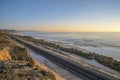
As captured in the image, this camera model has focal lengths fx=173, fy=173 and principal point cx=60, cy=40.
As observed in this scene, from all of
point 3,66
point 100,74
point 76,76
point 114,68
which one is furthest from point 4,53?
point 114,68

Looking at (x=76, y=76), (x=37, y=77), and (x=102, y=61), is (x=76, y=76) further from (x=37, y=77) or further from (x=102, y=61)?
(x=102, y=61)

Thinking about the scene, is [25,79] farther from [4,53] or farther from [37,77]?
[4,53]

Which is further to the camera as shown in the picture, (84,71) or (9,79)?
(84,71)

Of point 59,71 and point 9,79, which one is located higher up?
point 9,79

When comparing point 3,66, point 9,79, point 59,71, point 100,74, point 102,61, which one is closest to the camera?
point 9,79

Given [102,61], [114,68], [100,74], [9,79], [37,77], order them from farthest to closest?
[102,61] → [114,68] → [100,74] → [37,77] → [9,79]

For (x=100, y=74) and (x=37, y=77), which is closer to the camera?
(x=37, y=77)

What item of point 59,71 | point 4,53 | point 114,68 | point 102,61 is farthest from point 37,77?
point 102,61

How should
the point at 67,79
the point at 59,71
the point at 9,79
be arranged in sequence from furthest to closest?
the point at 59,71
the point at 67,79
the point at 9,79

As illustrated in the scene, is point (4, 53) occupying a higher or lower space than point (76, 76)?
higher
